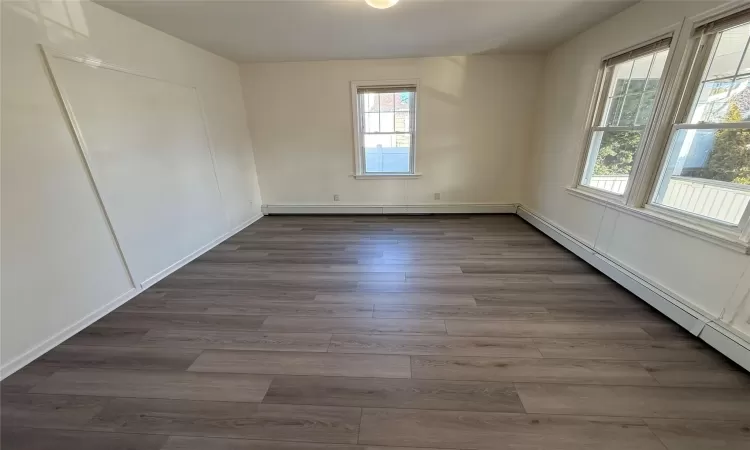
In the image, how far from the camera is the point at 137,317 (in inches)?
85.8

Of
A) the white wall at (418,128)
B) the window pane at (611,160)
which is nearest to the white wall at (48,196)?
the white wall at (418,128)

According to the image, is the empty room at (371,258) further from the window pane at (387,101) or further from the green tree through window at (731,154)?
the window pane at (387,101)

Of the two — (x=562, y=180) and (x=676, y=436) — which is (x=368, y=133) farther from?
(x=676, y=436)

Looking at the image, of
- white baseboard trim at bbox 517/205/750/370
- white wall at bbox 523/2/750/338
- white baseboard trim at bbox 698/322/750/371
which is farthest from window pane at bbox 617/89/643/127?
white baseboard trim at bbox 698/322/750/371

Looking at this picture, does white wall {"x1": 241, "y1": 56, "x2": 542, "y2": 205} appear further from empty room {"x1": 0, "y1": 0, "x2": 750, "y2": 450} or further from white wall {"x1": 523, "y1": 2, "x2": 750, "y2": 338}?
white wall {"x1": 523, "y1": 2, "x2": 750, "y2": 338}

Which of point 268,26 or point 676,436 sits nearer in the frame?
point 676,436

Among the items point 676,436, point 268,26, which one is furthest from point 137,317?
point 676,436

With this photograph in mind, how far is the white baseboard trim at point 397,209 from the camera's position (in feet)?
15.1

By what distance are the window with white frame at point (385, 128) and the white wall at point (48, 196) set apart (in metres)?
2.62

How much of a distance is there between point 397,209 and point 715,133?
341 cm

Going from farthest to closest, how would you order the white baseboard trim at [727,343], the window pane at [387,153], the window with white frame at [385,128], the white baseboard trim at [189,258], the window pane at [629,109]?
the window pane at [387,153] < the window with white frame at [385,128] < the white baseboard trim at [189,258] < the window pane at [629,109] < the white baseboard trim at [727,343]

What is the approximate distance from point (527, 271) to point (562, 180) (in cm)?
151

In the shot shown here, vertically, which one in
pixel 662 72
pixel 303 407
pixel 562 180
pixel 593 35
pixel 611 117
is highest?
pixel 593 35

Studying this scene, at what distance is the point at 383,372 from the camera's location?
1.62 m
